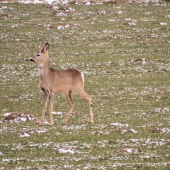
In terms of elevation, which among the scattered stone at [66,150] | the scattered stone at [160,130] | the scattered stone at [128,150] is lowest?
the scattered stone at [66,150]

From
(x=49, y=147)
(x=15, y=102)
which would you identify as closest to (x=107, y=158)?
(x=49, y=147)

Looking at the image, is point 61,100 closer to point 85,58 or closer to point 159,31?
point 85,58

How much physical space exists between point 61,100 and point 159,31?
993 inches

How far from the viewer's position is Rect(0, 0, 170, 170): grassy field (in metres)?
14.1

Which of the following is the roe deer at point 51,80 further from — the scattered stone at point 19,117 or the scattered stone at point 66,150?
the scattered stone at point 66,150

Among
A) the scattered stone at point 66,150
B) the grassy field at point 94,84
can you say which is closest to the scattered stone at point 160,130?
the grassy field at point 94,84

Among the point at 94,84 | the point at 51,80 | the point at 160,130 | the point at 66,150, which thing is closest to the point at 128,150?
the point at 66,150

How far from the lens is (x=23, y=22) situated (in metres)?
54.2

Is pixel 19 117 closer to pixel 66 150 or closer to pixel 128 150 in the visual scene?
pixel 66 150

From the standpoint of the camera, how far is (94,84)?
104 feet

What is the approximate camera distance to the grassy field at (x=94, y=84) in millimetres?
14117

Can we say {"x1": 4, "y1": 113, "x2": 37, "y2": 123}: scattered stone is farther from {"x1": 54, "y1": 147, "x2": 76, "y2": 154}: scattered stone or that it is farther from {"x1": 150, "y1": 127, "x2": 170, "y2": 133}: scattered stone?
{"x1": 54, "y1": 147, "x2": 76, "y2": 154}: scattered stone

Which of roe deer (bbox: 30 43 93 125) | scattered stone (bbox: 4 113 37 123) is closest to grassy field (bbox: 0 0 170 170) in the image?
scattered stone (bbox: 4 113 37 123)

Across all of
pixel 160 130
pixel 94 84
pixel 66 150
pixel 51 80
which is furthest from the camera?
pixel 94 84
